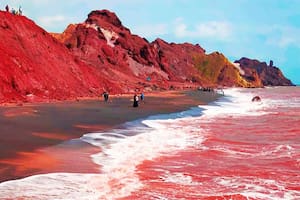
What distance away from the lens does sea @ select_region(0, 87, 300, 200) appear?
9.75 metres

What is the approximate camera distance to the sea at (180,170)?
9.75m

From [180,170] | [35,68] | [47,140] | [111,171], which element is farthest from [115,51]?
[111,171]

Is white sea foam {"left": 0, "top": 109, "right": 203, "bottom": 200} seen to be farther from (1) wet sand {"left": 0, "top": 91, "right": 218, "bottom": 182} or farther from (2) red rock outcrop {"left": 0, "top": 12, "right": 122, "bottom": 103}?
(2) red rock outcrop {"left": 0, "top": 12, "right": 122, "bottom": 103}

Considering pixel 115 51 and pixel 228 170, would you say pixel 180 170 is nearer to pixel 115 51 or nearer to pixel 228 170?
pixel 228 170

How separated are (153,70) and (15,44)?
282 feet

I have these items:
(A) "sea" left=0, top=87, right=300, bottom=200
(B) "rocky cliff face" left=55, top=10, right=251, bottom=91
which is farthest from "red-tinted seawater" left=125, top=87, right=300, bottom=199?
(B) "rocky cliff face" left=55, top=10, right=251, bottom=91

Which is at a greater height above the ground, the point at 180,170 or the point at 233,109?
the point at 233,109

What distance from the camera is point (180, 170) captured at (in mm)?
12562

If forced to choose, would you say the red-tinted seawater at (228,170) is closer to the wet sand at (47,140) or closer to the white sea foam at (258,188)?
the white sea foam at (258,188)

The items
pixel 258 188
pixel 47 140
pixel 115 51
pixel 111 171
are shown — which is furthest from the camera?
pixel 115 51

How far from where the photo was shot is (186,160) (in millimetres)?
14258

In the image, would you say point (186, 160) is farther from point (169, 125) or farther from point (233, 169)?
point (169, 125)

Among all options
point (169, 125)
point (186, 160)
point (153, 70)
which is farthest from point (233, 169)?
point (153, 70)

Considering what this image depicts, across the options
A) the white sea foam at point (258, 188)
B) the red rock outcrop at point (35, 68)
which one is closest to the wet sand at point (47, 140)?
the white sea foam at point (258, 188)
